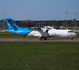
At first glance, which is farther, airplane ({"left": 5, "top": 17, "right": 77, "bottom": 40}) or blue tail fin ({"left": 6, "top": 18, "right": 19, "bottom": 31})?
blue tail fin ({"left": 6, "top": 18, "right": 19, "bottom": 31})

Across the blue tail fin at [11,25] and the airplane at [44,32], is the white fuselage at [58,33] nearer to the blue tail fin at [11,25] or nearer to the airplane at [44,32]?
the airplane at [44,32]

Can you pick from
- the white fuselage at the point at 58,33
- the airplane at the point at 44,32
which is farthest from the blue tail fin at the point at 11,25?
the white fuselage at the point at 58,33

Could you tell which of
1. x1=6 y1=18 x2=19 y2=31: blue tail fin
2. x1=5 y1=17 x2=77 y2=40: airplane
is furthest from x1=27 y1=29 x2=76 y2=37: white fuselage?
x1=6 y1=18 x2=19 y2=31: blue tail fin

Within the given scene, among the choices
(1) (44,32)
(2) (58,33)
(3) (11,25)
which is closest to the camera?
(2) (58,33)

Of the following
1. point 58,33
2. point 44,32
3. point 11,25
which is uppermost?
point 11,25

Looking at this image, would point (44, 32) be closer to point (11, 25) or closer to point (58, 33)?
point (58, 33)

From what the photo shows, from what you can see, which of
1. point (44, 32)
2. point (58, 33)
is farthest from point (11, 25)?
point (58, 33)

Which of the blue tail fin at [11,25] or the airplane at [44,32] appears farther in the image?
the blue tail fin at [11,25]

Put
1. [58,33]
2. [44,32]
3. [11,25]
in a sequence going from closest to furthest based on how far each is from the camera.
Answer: [58,33], [44,32], [11,25]

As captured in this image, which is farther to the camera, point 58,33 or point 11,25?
point 11,25

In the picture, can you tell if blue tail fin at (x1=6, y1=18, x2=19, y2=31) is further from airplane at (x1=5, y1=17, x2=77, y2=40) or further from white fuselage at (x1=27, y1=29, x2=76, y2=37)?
white fuselage at (x1=27, y1=29, x2=76, y2=37)

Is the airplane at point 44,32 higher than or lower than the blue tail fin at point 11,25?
lower

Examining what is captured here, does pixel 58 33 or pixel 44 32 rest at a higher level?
pixel 44 32

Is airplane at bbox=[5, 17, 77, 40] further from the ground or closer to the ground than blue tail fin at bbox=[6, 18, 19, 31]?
closer to the ground
